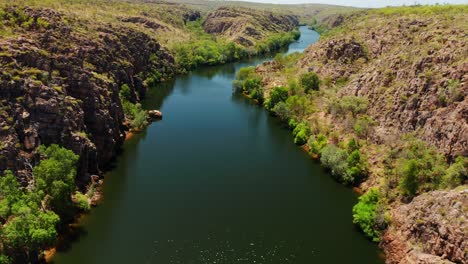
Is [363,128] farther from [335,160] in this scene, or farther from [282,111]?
[282,111]

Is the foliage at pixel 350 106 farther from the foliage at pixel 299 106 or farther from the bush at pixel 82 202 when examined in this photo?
the bush at pixel 82 202

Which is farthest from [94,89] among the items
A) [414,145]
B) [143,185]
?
[414,145]

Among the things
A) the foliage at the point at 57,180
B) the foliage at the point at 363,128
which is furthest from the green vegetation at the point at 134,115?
the foliage at the point at 363,128

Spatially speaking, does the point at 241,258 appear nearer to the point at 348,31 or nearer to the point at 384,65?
the point at 384,65

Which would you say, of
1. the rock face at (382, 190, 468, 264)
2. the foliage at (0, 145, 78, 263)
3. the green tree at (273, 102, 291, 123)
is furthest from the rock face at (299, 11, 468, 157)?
the foliage at (0, 145, 78, 263)

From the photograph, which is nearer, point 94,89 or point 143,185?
point 143,185

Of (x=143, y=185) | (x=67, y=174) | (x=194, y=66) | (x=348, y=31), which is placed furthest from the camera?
(x=194, y=66)
